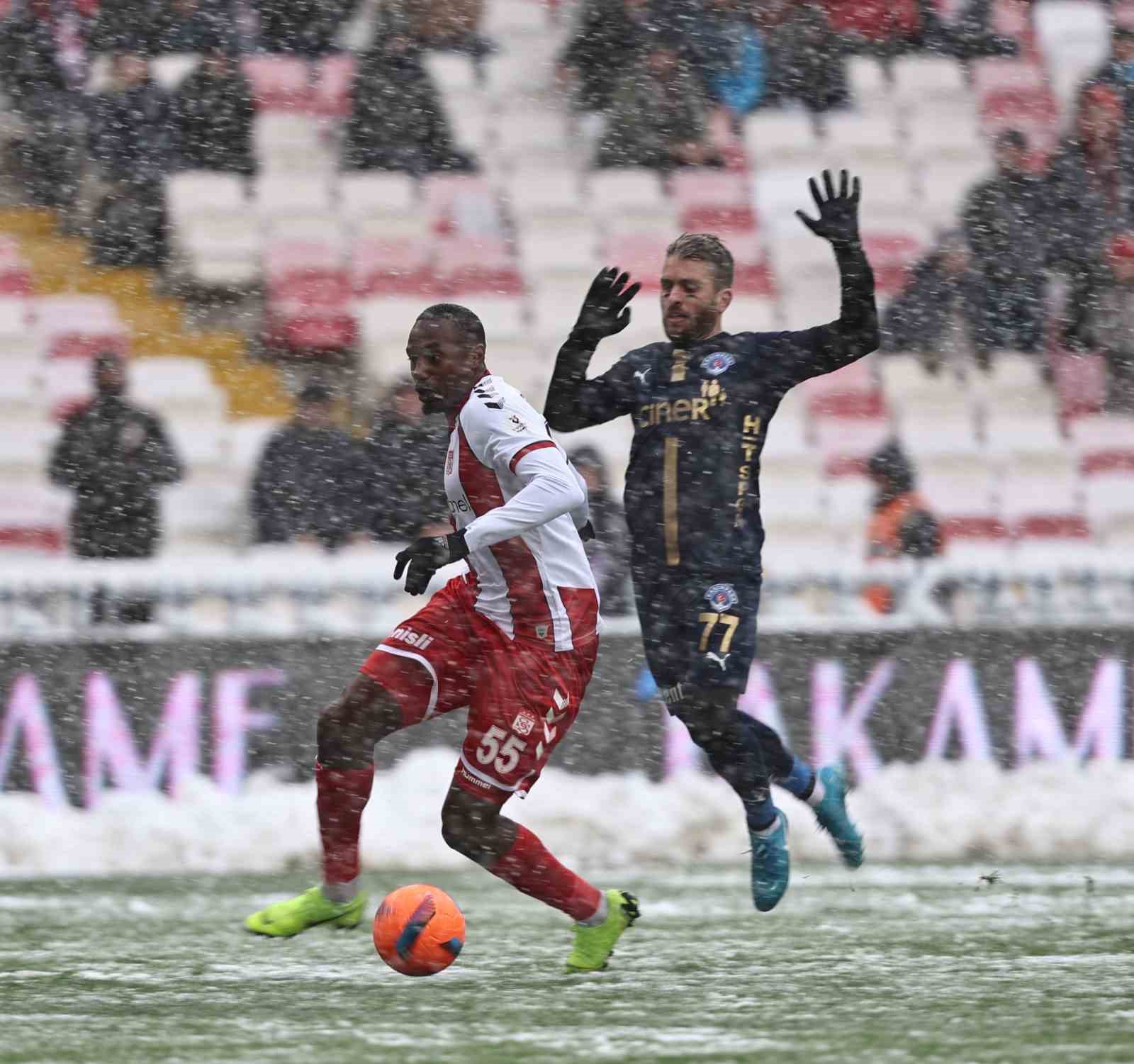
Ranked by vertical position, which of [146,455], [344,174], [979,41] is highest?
[979,41]

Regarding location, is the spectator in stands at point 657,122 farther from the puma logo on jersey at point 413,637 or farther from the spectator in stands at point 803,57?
the puma logo on jersey at point 413,637

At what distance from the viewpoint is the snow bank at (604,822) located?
7.14 meters

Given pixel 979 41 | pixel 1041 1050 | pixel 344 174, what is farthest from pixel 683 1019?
pixel 979 41

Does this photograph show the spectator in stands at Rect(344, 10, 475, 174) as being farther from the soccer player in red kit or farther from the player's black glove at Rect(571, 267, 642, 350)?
the soccer player in red kit

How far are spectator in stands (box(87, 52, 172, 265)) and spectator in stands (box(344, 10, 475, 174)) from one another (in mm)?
1199

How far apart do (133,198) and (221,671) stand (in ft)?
17.6

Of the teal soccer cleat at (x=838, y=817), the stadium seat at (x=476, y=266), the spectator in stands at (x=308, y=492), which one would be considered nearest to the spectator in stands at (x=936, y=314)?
the stadium seat at (x=476, y=266)

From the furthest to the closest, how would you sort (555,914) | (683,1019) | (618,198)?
(618,198) < (555,914) < (683,1019)

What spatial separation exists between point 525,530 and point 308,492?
173 inches

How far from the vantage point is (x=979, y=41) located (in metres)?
13.3

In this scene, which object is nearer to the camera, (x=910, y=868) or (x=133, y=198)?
(x=910, y=868)

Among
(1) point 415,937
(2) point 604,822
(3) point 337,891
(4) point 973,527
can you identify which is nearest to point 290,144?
(4) point 973,527

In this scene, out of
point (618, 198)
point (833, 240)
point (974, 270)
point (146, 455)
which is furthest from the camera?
point (618, 198)

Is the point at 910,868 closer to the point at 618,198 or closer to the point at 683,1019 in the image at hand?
the point at 683,1019
